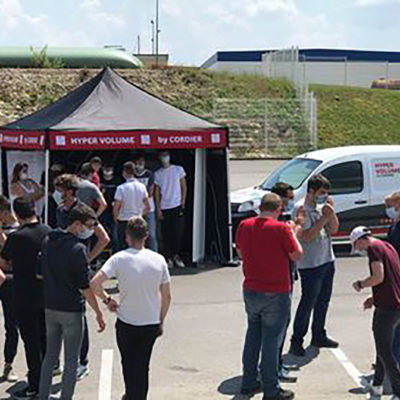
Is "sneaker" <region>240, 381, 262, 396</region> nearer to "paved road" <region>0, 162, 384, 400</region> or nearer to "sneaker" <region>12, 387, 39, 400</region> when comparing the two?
"paved road" <region>0, 162, 384, 400</region>

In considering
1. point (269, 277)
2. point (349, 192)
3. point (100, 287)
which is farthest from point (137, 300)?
point (349, 192)

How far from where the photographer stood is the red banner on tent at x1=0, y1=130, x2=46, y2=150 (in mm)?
11180

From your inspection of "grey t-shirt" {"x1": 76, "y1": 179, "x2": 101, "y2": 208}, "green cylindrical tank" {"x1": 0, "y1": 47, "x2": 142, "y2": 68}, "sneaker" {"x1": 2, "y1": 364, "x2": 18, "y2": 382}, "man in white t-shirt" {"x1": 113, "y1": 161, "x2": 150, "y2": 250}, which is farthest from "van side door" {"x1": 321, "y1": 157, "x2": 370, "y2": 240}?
"green cylindrical tank" {"x1": 0, "y1": 47, "x2": 142, "y2": 68}

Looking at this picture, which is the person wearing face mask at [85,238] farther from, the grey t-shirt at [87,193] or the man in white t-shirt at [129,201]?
the man in white t-shirt at [129,201]

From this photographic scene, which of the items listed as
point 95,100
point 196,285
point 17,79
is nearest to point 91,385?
point 196,285

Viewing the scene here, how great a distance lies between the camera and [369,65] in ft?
208

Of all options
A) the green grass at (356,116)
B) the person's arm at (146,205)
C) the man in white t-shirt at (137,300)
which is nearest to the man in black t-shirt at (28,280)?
the man in white t-shirt at (137,300)

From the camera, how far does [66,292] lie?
5.59 m

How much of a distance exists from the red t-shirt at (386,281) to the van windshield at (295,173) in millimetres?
6640

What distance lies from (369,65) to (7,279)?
60671mm

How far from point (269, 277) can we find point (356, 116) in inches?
1344

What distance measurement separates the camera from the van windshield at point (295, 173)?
1279cm

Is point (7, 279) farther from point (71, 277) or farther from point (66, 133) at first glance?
point (66, 133)

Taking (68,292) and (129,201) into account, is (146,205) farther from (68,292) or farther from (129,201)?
(68,292)
